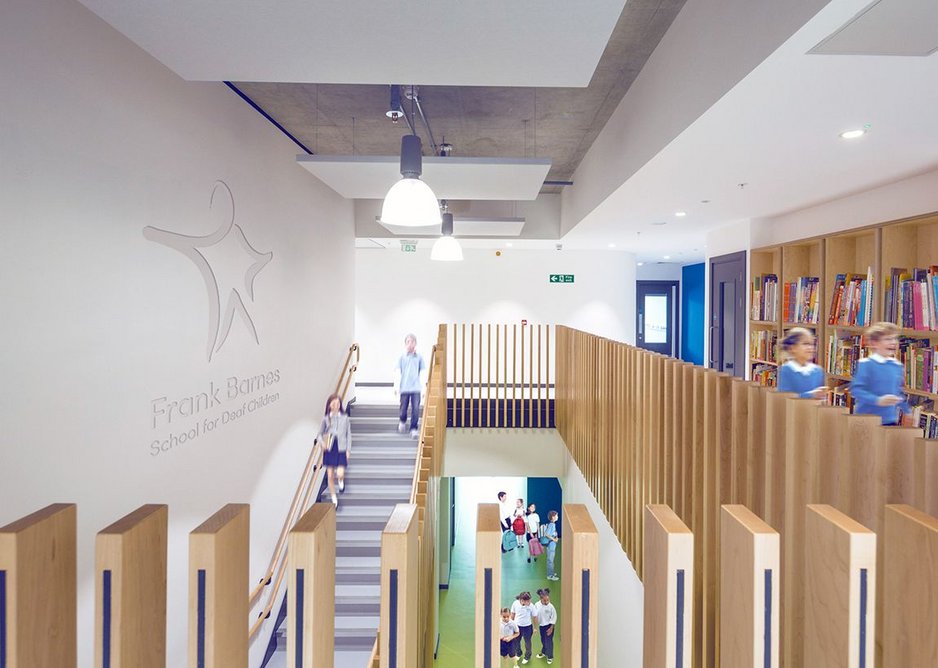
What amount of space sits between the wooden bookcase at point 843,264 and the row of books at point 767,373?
0.03 meters

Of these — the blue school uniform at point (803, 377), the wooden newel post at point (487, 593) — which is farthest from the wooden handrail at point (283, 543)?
the wooden newel post at point (487, 593)


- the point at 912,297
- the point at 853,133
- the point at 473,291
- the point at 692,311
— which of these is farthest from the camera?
the point at 692,311

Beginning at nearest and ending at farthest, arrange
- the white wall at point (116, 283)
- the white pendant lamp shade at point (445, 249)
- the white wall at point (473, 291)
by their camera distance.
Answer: the white wall at point (116, 283)
the white pendant lamp shade at point (445, 249)
the white wall at point (473, 291)

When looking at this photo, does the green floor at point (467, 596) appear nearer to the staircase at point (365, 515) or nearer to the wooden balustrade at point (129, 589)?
the staircase at point (365, 515)

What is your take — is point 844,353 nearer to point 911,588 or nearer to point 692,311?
point 911,588

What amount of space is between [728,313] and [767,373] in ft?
3.94

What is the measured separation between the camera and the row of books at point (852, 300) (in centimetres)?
448

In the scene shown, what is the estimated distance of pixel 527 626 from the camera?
7.19m

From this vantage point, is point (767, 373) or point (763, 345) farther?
point (763, 345)

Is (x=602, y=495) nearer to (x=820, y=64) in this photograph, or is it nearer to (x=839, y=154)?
(x=839, y=154)

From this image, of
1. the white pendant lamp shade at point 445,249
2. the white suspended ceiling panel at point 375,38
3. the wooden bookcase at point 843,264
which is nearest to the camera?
the white suspended ceiling panel at point 375,38

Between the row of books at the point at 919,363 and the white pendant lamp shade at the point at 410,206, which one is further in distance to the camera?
the row of books at the point at 919,363

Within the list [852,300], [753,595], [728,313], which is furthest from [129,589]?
[728,313]

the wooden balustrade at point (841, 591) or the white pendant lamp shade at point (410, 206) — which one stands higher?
the white pendant lamp shade at point (410, 206)
